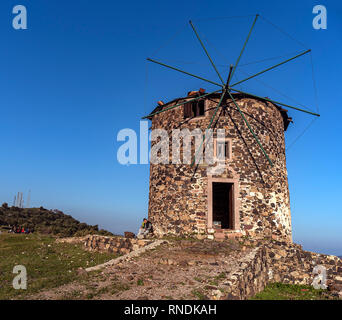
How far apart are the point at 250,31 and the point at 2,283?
16904mm

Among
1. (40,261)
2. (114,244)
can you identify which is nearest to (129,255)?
(114,244)

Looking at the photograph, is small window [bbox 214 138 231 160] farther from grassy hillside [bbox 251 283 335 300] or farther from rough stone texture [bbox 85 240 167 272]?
grassy hillside [bbox 251 283 335 300]

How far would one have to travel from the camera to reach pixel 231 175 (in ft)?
46.1

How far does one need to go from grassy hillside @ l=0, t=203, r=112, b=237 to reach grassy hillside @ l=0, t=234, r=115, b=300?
461 centimetres

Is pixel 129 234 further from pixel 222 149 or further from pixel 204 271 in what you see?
pixel 204 271

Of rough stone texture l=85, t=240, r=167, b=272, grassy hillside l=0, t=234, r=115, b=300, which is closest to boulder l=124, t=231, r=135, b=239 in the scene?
grassy hillside l=0, t=234, r=115, b=300

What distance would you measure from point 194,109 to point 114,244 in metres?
8.76

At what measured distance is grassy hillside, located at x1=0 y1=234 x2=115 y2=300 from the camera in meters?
7.72

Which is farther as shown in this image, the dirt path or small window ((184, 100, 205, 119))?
small window ((184, 100, 205, 119))

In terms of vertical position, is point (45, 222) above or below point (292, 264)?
below

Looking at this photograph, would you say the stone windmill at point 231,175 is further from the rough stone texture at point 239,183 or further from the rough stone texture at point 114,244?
the rough stone texture at point 114,244

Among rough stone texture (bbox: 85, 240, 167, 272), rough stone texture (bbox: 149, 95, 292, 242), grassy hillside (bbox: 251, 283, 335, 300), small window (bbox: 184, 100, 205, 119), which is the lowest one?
grassy hillside (bbox: 251, 283, 335, 300)

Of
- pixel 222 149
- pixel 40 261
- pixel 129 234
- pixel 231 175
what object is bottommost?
pixel 40 261

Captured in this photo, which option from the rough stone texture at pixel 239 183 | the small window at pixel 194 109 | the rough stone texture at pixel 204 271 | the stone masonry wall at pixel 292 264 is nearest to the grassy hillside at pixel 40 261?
the rough stone texture at pixel 204 271
